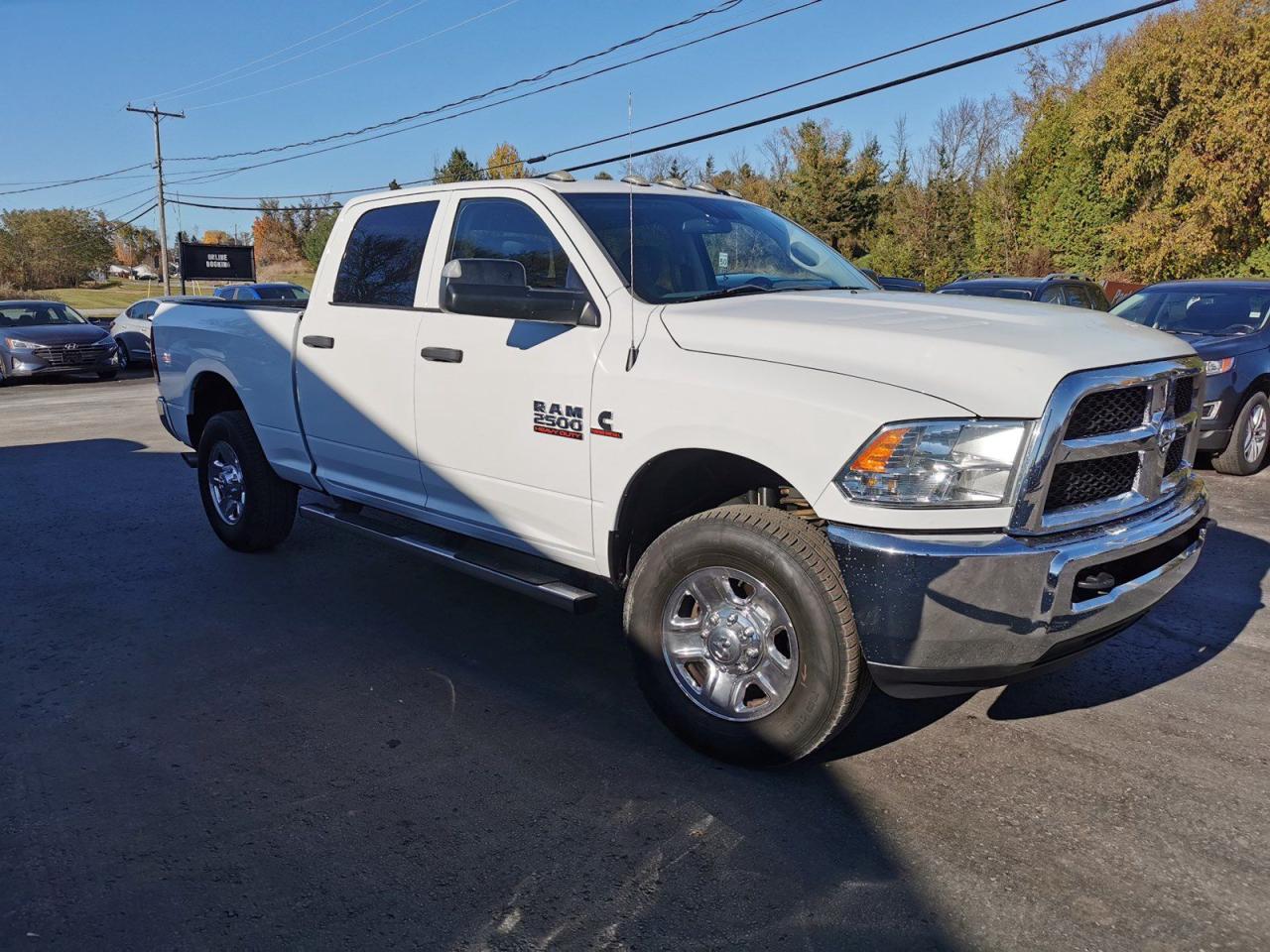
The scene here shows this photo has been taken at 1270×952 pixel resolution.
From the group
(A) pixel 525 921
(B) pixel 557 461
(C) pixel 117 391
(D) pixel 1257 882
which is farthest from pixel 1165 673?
(C) pixel 117 391

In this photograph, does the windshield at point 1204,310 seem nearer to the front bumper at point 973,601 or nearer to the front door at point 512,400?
the front door at point 512,400

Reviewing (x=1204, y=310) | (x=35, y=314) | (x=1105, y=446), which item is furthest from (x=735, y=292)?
(x=35, y=314)

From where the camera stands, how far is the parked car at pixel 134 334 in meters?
22.2

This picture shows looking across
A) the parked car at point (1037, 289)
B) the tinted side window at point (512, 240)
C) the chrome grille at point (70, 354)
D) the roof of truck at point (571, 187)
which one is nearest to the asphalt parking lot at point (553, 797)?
the tinted side window at point (512, 240)

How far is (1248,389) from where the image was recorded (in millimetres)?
8414

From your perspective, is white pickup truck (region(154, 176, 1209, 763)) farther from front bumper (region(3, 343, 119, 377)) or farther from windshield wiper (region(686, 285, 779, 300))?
front bumper (region(3, 343, 119, 377))

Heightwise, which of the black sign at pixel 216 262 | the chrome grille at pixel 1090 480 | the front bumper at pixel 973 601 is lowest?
the front bumper at pixel 973 601

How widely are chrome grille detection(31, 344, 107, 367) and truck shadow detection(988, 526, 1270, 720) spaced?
19665mm

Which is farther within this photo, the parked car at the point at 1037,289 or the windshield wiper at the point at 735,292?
the parked car at the point at 1037,289

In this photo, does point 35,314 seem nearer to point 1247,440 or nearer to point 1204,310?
point 1204,310

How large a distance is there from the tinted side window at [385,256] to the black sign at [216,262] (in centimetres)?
3526

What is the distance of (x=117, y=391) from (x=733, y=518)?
17.5 metres

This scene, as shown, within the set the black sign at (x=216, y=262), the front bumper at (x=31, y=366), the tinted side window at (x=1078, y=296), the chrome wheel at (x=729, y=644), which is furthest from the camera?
the black sign at (x=216, y=262)

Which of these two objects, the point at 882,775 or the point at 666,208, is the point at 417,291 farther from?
the point at 882,775
